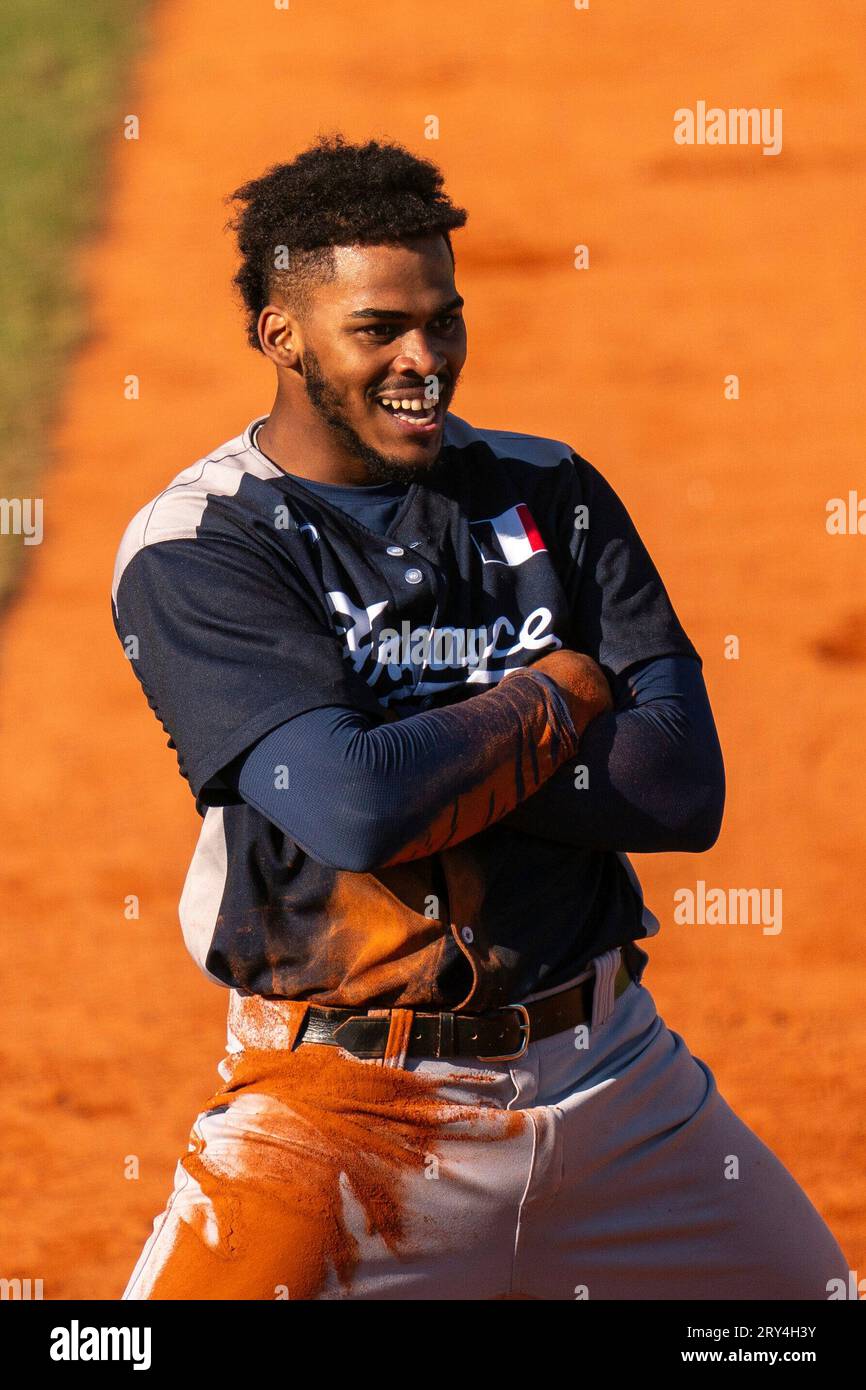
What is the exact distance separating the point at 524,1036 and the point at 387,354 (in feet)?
3.85

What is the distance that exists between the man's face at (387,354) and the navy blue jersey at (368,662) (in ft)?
0.40

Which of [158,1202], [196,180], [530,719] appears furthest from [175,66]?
[530,719]

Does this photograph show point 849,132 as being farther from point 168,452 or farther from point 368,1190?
point 368,1190

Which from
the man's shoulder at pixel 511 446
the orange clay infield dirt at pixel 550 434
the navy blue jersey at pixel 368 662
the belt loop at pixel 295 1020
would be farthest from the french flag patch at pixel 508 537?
the orange clay infield dirt at pixel 550 434

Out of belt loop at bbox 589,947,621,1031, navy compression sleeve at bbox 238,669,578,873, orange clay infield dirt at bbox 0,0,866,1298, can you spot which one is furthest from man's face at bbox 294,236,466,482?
orange clay infield dirt at bbox 0,0,866,1298

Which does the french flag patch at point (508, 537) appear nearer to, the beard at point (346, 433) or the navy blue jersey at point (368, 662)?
the navy blue jersey at point (368, 662)

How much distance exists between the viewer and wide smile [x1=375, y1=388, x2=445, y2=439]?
3232 millimetres

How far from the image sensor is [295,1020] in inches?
121

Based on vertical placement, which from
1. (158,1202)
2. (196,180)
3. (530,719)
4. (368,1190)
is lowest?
(158,1202)

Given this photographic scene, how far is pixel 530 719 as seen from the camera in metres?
3.04

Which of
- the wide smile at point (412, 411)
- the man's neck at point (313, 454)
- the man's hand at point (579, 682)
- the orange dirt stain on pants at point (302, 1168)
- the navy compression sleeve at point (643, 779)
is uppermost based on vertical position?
the wide smile at point (412, 411)

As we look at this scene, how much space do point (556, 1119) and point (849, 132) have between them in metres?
9.28

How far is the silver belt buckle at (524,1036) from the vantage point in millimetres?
3109

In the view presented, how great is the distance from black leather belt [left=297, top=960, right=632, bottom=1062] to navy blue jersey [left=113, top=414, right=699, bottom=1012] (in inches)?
1.0
